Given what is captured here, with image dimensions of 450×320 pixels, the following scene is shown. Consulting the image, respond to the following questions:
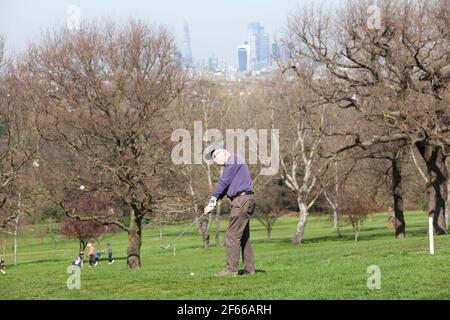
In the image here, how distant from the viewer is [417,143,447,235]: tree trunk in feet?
123

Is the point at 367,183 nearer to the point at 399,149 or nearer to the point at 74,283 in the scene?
the point at 399,149

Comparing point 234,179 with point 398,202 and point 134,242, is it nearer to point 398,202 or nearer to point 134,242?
point 134,242

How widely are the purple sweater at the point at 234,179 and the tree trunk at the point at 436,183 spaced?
83.0 ft

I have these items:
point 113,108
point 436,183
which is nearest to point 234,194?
point 113,108

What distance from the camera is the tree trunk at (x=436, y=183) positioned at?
37594 mm

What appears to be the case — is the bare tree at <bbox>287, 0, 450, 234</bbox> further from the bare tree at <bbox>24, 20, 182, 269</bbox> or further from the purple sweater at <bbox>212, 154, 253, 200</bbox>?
the purple sweater at <bbox>212, 154, 253, 200</bbox>

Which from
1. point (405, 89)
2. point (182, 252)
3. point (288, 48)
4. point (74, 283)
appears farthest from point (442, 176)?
point (74, 283)

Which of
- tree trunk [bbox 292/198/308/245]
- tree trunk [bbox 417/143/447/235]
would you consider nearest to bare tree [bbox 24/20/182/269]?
tree trunk [bbox 417/143/447/235]

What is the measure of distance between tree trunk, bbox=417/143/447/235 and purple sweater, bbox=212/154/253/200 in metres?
25.3

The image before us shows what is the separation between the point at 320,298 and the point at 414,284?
6.23 ft

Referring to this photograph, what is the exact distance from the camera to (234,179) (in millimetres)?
13500

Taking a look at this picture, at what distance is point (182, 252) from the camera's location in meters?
57.7

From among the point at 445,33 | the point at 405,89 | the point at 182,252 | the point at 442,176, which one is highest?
the point at 445,33

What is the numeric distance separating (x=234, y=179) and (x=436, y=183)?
26445mm
